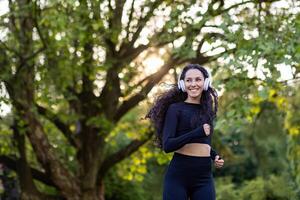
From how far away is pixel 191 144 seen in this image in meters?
3.97

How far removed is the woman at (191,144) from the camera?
3.96 metres

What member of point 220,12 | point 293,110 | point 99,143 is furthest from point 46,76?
point 293,110

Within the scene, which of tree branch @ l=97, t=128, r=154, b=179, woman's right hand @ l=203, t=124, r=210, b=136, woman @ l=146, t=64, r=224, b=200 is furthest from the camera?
tree branch @ l=97, t=128, r=154, b=179

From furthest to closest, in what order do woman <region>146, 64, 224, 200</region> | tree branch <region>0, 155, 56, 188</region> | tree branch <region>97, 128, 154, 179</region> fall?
tree branch <region>97, 128, 154, 179</region> → tree branch <region>0, 155, 56, 188</region> → woman <region>146, 64, 224, 200</region>

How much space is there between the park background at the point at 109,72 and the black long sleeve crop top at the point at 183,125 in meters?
3.01

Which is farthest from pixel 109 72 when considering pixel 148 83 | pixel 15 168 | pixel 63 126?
pixel 15 168

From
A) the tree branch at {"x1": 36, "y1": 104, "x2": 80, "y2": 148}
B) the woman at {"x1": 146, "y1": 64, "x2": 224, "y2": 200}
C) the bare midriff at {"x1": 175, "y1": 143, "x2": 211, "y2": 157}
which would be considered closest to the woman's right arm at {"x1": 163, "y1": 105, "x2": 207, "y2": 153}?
the woman at {"x1": 146, "y1": 64, "x2": 224, "y2": 200}

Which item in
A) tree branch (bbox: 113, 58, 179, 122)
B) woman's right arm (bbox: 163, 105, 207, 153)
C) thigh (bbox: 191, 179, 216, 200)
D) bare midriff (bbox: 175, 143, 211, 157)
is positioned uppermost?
tree branch (bbox: 113, 58, 179, 122)

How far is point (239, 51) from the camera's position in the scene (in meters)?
7.12

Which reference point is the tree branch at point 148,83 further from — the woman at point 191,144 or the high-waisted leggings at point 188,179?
the high-waisted leggings at point 188,179

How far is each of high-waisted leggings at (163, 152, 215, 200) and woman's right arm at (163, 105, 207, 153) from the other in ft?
0.60

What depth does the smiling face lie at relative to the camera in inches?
160

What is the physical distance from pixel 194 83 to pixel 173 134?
0.41 meters

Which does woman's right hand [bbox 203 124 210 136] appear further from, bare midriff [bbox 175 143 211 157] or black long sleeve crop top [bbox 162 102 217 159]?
bare midriff [bbox 175 143 211 157]
